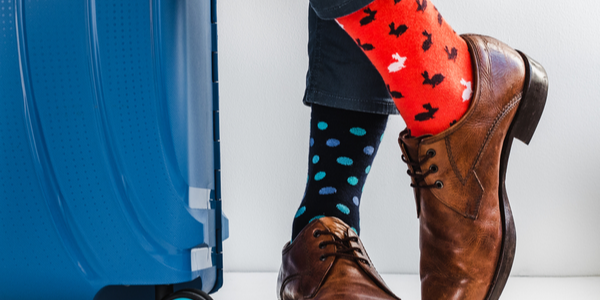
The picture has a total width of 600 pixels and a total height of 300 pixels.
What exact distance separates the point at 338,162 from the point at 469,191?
0.22m

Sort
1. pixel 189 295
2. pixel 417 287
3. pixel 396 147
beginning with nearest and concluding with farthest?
1. pixel 189 295
2. pixel 417 287
3. pixel 396 147

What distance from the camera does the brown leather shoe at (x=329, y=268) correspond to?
1.71 ft

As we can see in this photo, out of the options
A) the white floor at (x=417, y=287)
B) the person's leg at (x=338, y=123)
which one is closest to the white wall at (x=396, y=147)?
the white floor at (x=417, y=287)

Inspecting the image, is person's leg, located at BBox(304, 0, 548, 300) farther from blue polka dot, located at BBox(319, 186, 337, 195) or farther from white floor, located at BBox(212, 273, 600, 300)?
white floor, located at BBox(212, 273, 600, 300)

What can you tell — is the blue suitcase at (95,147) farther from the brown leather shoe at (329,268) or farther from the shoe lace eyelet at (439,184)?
the shoe lace eyelet at (439,184)

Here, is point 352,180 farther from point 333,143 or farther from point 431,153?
point 431,153

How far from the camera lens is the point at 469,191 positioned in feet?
1.69

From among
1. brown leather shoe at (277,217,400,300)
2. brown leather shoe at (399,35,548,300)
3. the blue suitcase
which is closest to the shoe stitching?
brown leather shoe at (399,35,548,300)

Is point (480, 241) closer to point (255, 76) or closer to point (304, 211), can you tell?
point (304, 211)

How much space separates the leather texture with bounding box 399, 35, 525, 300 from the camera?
51 centimetres

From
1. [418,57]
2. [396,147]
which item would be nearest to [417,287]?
[396,147]

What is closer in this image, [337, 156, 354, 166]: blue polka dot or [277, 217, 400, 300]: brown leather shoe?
[277, 217, 400, 300]: brown leather shoe

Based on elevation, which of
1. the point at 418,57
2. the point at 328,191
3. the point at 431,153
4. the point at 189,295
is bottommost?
the point at 189,295

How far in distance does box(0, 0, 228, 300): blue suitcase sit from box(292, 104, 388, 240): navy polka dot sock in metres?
0.19
